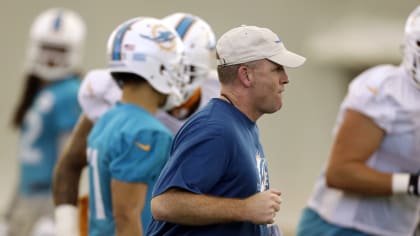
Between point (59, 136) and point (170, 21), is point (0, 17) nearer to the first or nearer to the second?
point (59, 136)

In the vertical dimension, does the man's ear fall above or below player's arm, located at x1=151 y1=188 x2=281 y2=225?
above

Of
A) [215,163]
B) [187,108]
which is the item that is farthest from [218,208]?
[187,108]

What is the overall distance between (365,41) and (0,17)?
311 centimetres

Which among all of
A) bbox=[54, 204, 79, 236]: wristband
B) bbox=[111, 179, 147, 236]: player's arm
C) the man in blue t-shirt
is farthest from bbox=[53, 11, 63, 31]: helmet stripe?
the man in blue t-shirt

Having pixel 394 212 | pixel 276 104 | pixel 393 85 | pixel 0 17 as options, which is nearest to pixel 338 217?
pixel 394 212

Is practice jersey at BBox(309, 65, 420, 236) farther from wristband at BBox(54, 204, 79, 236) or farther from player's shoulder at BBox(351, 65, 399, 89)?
wristband at BBox(54, 204, 79, 236)

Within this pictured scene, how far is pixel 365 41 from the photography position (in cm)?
1088

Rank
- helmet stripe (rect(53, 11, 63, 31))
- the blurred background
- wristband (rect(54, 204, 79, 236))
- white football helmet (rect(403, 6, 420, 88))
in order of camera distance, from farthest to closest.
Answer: the blurred background < helmet stripe (rect(53, 11, 63, 31)) < wristband (rect(54, 204, 79, 236)) < white football helmet (rect(403, 6, 420, 88))

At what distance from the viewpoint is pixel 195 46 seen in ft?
16.8

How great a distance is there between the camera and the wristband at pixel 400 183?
4918 mm

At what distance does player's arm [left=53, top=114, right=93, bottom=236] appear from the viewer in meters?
5.07

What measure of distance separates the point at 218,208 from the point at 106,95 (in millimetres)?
1587

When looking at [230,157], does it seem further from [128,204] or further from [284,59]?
[128,204]

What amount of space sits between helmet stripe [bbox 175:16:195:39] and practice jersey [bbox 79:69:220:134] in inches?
8.2
